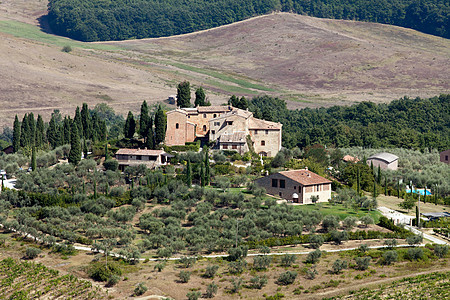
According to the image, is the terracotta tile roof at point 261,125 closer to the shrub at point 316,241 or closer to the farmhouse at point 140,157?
the farmhouse at point 140,157

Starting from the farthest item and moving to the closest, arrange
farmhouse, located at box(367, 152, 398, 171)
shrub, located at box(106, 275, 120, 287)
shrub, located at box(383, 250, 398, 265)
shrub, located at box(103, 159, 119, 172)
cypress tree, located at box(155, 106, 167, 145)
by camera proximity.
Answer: farmhouse, located at box(367, 152, 398, 171), cypress tree, located at box(155, 106, 167, 145), shrub, located at box(103, 159, 119, 172), shrub, located at box(383, 250, 398, 265), shrub, located at box(106, 275, 120, 287)

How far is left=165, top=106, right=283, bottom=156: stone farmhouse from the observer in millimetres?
107625

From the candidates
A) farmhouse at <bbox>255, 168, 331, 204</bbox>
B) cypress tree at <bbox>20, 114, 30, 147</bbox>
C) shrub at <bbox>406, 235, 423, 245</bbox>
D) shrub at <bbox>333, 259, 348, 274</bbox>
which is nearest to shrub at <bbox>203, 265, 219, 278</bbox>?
shrub at <bbox>333, 259, 348, 274</bbox>

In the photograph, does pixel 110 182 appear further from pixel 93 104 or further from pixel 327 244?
pixel 93 104

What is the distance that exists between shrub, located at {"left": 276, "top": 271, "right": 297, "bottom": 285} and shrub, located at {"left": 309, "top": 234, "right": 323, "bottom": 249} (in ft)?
33.1

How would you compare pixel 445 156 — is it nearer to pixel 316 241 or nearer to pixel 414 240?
pixel 414 240

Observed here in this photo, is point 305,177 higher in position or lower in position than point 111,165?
lower

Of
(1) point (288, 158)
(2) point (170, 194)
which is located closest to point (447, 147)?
(1) point (288, 158)

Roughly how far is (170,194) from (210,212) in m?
6.98

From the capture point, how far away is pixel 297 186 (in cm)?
8738

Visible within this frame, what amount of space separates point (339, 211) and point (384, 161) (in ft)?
125

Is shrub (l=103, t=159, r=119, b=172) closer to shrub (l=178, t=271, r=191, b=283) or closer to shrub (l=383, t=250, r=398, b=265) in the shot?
shrub (l=178, t=271, r=191, b=283)

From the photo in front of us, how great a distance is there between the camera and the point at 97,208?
266ft

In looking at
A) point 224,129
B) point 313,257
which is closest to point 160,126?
point 224,129
